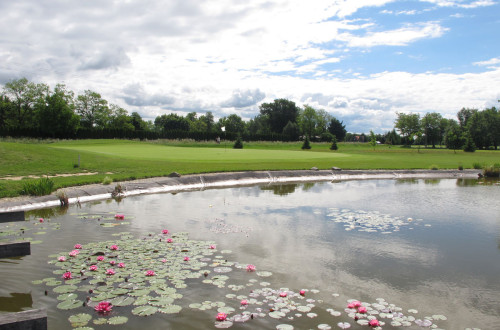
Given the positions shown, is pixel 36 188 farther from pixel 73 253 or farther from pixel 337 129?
pixel 337 129

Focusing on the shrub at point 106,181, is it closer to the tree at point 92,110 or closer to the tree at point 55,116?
the tree at point 55,116

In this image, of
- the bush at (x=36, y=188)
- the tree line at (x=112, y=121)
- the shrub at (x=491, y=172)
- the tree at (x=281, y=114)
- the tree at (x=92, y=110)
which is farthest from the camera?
the tree at (x=281, y=114)

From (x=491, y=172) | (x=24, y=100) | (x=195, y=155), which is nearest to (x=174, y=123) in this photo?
(x=24, y=100)

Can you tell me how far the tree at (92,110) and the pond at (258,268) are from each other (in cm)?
9349

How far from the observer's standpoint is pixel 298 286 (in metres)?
6.07

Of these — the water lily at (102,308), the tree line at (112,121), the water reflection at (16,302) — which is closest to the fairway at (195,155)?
the tree line at (112,121)

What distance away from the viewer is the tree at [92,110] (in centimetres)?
9794

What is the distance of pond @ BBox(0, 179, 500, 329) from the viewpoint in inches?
201

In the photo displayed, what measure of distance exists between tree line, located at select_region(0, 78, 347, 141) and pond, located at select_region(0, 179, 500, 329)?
2986 cm

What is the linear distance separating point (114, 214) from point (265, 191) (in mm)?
7740

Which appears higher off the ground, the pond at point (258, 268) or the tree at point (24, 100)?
the tree at point (24, 100)

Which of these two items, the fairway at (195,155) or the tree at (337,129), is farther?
the tree at (337,129)

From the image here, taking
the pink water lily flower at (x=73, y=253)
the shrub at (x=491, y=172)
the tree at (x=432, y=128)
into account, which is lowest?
the pink water lily flower at (x=73, y=253)

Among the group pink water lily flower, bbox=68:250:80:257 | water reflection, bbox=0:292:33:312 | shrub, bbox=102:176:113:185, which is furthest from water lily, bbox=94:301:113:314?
shrub, bbox=102:176:113:185
